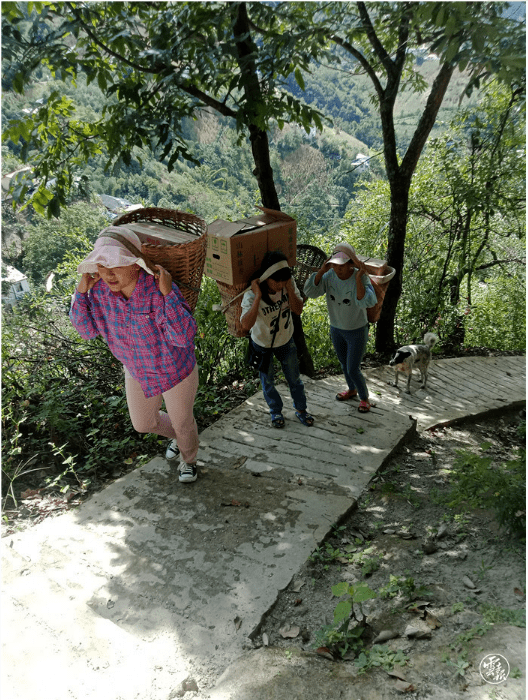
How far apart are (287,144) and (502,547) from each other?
13311mm

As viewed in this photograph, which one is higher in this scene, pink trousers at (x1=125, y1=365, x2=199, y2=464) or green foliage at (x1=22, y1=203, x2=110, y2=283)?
green foliage at (x1=22, y1=203, x2=110, y2=283)

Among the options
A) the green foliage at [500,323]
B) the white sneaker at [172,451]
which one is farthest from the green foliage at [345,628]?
the green foliage at [500,323]

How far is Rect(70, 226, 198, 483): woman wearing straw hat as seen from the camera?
312 cm

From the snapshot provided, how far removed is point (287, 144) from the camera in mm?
14055

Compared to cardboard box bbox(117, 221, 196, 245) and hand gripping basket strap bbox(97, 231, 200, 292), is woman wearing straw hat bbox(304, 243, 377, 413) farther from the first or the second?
hand gripping basket strap bbox(97, 231, 200, 292)

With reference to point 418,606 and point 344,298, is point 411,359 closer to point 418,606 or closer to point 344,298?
point 344,298

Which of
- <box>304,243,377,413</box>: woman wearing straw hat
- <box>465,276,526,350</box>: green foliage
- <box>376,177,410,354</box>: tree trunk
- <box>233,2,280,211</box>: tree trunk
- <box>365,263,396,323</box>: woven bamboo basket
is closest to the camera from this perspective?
<box>233,2,280,211</box>: tree trunk

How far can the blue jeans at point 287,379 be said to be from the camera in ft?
15.2

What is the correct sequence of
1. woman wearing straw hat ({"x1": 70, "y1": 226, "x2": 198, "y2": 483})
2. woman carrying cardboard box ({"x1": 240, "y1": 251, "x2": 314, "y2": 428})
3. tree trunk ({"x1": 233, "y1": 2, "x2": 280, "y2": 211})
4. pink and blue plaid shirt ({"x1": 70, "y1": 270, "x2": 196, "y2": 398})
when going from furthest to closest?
1. woman carrying cardboard box ({"x1": 240, "y1": 251, "x2": 314, "y2": 428})
2. tree trunk ({"x1": 233, "y1": 2, "x2": 280, "y2": 211})
3. pink and blue plaid shirt ({"x1": 70, "y1": 270, "x2": 196, "y2": 398})
4. woman wearing straw hat ({"x1": 70, "y1": 226, "x2": 198, "y2": 483})

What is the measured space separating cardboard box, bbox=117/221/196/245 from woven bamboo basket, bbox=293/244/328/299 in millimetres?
1677

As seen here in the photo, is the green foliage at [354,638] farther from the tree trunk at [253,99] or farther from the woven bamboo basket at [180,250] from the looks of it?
the tree trunk at [253,99]

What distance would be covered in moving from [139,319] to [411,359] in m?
3.78

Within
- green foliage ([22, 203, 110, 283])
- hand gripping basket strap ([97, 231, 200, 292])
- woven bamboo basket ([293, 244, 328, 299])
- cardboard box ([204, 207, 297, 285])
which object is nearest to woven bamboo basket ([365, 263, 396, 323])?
woven bamboo basket ([293, 244, 328, 299])

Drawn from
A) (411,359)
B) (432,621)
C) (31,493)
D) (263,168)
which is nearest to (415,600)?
(432,621)
